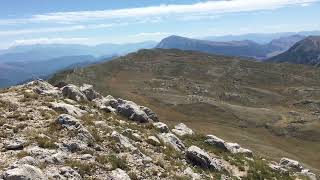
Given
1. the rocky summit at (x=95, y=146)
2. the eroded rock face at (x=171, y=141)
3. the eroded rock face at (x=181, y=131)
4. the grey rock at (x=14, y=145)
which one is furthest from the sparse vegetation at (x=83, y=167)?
the eroded rock face at (x=181, y=131)

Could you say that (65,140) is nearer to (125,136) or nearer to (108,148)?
(108,148)

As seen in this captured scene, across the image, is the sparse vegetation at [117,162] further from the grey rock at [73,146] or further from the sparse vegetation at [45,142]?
the sparse vegetation at [45,142]

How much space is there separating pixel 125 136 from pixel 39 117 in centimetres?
623

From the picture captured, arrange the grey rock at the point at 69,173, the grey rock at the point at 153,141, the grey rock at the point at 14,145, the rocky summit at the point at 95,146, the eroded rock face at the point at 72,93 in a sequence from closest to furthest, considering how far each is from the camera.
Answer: the grey rock at the point at 69,173, the rocky summit at the point at 95,146, the grey rock at the point at 14,145, the grey rock at the point at 153,141, the eroded rock face at the point at 72,93

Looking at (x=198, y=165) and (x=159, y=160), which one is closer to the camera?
(x=159, y=160)

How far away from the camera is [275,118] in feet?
555

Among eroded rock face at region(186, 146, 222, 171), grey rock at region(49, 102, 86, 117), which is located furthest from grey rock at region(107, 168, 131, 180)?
→ grey rock at region(49, 102, 86, 117)

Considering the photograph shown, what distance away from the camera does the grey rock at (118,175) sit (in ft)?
86.1

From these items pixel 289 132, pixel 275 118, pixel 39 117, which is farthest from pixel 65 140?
pixel 275 118

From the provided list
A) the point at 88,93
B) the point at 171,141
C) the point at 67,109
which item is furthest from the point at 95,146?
the point at 88,93

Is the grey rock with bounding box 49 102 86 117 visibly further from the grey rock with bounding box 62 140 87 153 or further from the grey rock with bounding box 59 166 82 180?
the grey rock with bounding box 59 166 82 180

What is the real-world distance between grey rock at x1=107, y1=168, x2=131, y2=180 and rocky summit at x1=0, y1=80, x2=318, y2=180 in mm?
33

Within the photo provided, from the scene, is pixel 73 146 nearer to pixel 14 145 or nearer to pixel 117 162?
pixel 117 162

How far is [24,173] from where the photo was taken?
73.0ft
